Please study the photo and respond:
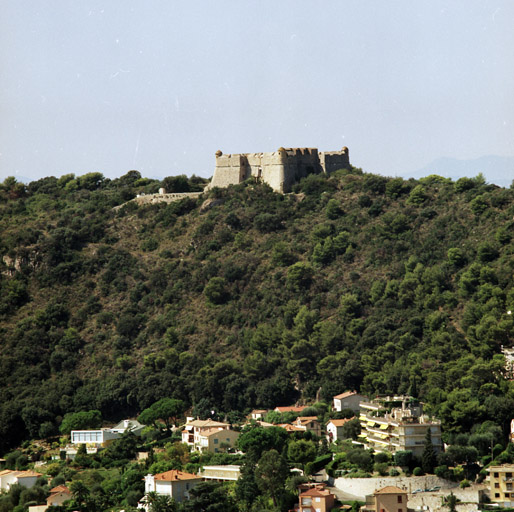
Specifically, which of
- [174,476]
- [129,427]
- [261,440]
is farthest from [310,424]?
[129,427]

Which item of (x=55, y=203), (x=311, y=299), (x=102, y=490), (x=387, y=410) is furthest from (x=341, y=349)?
(x=55, y=203)

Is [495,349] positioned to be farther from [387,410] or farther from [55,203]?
[55,203]

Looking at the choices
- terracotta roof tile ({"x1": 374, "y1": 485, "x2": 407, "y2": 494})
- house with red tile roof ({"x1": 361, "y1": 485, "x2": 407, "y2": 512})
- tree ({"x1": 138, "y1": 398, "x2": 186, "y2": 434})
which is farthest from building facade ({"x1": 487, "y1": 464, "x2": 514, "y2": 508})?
tree ({"x1": 138, "y1": 398, "x2": 186, "y2": 434})

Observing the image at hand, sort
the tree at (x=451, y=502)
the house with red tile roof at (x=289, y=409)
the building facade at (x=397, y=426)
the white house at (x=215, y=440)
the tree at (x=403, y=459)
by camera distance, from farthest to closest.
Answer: the house with red tile roof at (x=289, y=409)
the white house at (x=215, y=440)
the building facade at (x=397, y=426)
the tree at (x=403, y=459)
the tree at (x=451, y=502)

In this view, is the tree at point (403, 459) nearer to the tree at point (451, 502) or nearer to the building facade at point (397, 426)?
the building facade at point (397, 426)

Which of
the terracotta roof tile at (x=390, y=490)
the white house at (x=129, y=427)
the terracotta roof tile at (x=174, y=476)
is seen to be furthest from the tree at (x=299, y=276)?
the terracotta roof tile at (x=390, y=490)

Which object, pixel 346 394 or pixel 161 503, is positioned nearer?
pixel 161 503

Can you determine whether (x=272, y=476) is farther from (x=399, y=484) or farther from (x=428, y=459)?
(x=428, y=459)
